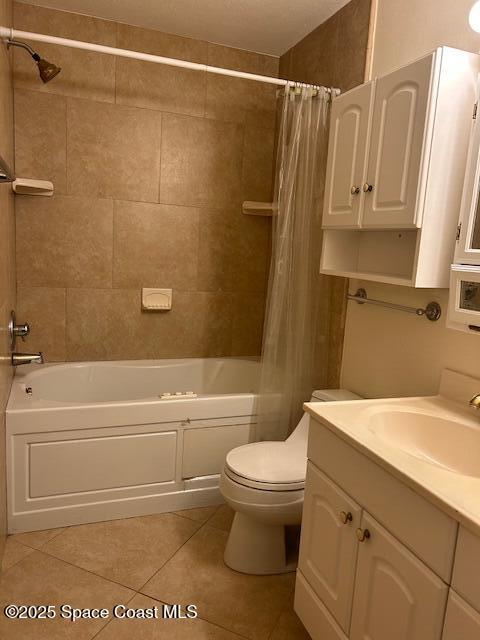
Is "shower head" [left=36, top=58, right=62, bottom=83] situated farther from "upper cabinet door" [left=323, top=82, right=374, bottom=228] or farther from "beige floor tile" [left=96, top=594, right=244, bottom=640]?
"beige floor tile" [left=96, top=594, right=244, bottom=640]

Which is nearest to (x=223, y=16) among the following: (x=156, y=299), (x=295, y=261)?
(x=295, y=261)

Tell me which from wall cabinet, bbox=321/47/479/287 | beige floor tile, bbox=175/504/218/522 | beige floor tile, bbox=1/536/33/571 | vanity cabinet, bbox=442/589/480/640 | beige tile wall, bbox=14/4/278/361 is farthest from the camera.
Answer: beige tile wall, bbox=14/4/278/361

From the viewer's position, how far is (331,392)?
225 cm

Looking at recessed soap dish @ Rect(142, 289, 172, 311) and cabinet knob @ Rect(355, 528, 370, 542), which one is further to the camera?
recessed soap dish @ Rect(142, 289, 172, 311)

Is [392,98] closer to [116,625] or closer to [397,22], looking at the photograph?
[397,22]

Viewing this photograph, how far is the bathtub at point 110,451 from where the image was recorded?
2.10 m

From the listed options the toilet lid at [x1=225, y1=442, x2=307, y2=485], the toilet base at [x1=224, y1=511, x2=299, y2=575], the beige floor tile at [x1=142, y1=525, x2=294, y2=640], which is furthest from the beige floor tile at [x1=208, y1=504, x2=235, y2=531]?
the toilet lid at [x1=225, y1=442, x2=307, y2=485]

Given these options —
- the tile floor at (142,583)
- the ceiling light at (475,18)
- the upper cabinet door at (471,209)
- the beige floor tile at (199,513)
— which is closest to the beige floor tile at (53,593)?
the tile floor at (142,583)

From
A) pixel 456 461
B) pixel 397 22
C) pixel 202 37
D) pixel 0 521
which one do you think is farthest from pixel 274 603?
pixel 202 37

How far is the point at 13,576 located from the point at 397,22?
2.74 meters

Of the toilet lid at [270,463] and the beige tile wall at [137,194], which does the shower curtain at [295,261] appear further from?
the beige tile wall at [137,194]

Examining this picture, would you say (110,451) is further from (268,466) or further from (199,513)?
(268,466)

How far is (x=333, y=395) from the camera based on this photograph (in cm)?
221

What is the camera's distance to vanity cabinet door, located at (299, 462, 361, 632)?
1285 millimetres
